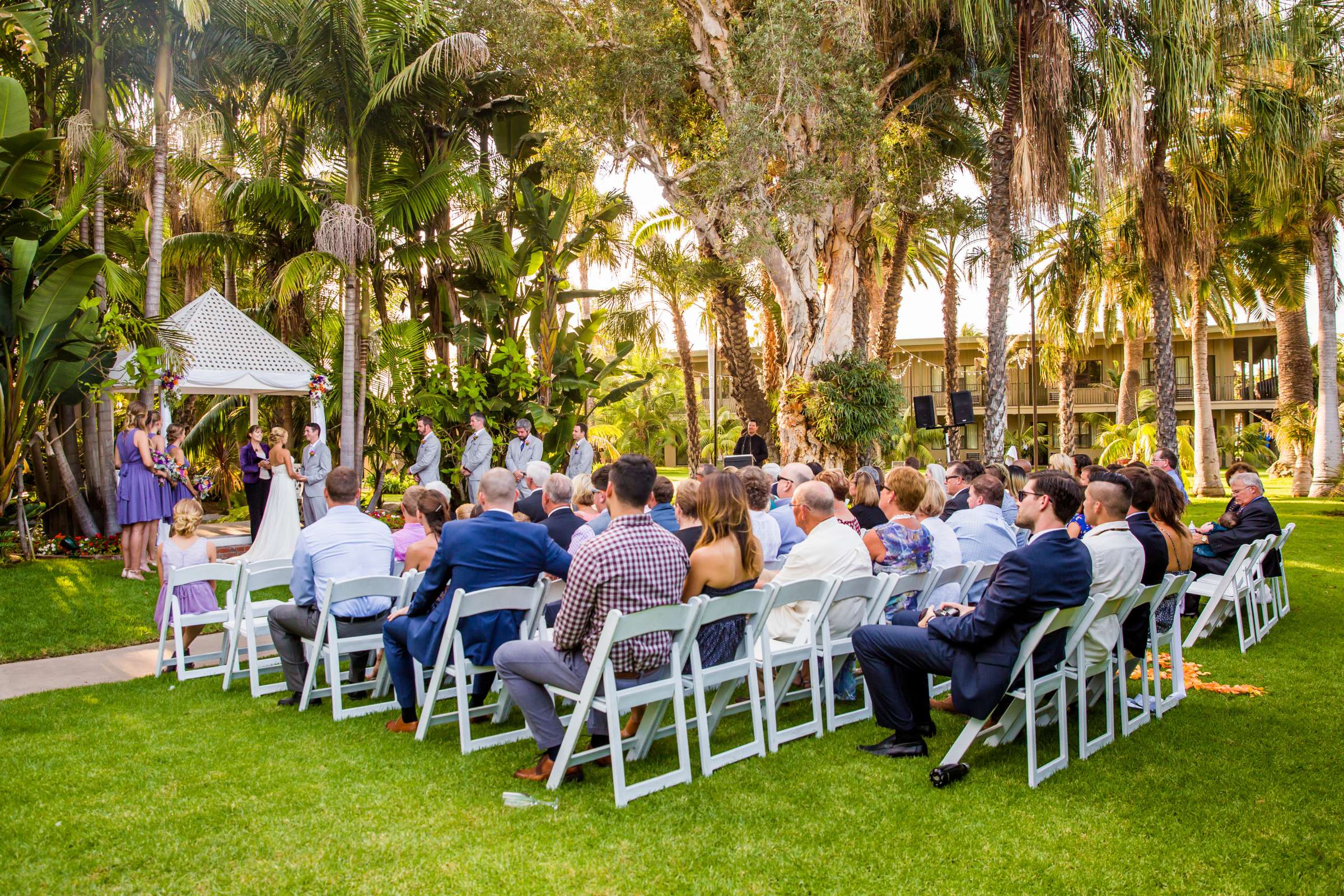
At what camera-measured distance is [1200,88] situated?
1591cm

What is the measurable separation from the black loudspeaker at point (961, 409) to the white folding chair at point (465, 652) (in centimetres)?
1454

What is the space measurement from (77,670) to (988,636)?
259 inches

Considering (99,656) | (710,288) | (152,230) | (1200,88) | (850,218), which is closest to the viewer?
(99,656)

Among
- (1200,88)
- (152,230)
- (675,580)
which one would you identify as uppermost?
(1200,88)

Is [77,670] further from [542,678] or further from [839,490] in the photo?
[839,490]

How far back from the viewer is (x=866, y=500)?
285 inches

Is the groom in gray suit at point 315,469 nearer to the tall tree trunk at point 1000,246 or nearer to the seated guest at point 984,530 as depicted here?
the seated guest at point 984,530

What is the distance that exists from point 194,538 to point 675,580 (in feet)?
14.4

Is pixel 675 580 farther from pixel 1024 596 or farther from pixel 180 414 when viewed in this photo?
pixel 180 414

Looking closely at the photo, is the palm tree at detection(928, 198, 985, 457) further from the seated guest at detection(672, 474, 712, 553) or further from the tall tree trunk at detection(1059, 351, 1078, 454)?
the seated guest at detection(672, 474, 712, 553)

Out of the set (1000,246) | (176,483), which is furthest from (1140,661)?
(1000,246)

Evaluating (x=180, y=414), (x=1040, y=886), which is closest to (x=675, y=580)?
(x=1040, y=886)

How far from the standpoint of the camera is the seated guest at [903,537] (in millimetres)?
6020

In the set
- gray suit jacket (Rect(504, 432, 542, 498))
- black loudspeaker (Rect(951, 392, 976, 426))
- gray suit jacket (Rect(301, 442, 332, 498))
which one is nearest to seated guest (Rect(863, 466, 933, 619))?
gray suit jacket (Rect(301, 442, 332, 498))
